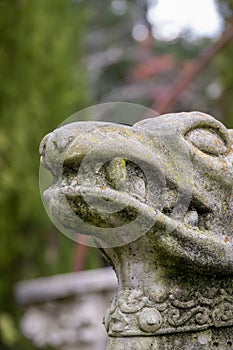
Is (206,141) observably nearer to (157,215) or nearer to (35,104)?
(157,215)

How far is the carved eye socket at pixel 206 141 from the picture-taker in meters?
1.60

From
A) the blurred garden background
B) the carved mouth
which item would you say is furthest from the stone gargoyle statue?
→ the blurred garden background

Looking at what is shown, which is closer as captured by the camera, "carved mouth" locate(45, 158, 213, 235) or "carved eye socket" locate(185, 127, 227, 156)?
"carved mouth" locate(45, 158, 213, 235)

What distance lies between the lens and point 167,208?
1.54 m

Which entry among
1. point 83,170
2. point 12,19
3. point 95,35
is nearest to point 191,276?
point 83,170

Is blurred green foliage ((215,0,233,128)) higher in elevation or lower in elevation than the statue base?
lower

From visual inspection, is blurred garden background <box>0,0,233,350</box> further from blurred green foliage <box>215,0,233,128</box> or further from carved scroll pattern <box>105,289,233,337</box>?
carved scroll pattern <box>105,289,233,337</box>

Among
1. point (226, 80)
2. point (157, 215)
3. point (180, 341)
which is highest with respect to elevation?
point (157, 215)

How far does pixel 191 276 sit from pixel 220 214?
15 cm

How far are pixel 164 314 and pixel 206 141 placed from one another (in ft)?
1.30

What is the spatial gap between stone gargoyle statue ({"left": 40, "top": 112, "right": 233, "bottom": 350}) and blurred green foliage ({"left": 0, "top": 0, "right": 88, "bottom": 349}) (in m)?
4.43

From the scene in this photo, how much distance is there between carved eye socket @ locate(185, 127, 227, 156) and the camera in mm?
1601

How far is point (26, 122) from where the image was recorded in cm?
642

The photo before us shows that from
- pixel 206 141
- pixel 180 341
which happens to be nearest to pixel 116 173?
pixel 206 141
